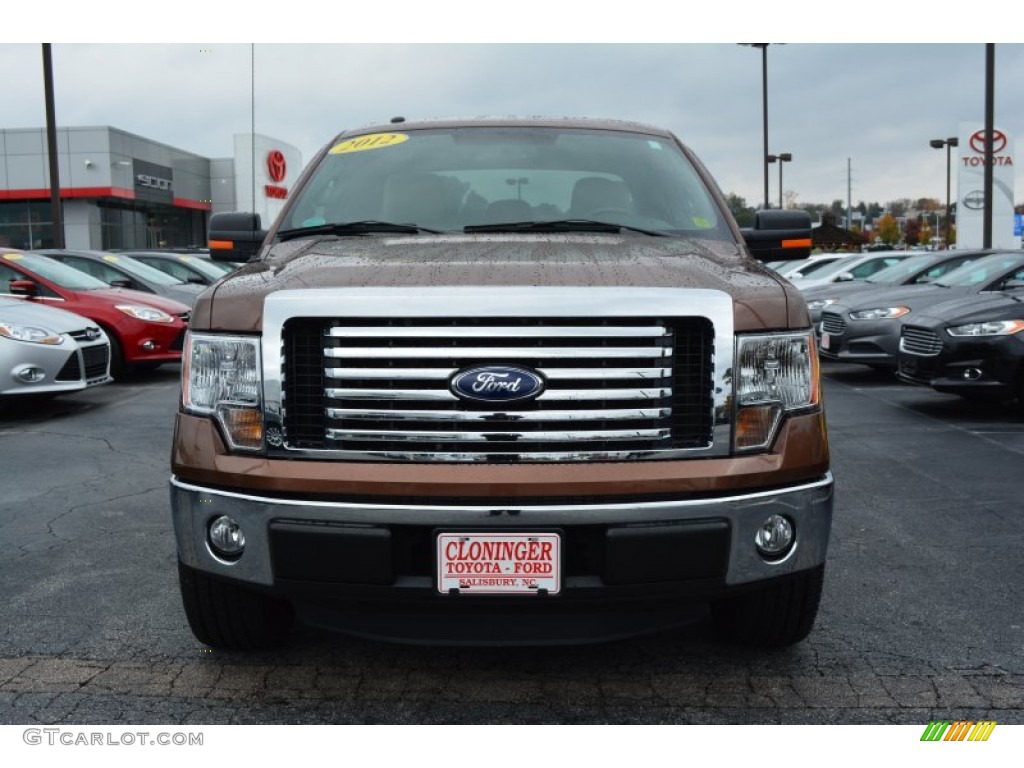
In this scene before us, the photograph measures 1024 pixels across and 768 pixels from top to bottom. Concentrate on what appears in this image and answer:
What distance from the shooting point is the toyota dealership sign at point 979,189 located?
27078mm

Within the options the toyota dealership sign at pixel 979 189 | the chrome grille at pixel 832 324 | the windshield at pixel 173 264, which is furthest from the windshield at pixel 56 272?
the toyota dealership sign at pixel 979 189

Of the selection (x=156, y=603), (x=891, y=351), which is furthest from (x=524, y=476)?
(x=891, y=351)

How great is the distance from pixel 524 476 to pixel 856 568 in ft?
7.58

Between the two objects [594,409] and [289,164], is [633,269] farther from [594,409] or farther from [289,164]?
[289,164]

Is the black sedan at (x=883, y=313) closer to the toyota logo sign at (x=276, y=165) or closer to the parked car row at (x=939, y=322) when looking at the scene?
the parked car row at (x=939, y=322)

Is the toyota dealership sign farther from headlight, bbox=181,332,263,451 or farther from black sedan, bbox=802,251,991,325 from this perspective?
headlight, bbox=181,332,263,451

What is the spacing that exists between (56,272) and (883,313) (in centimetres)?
930

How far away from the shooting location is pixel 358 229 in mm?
4031

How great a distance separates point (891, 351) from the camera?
37.6 ft

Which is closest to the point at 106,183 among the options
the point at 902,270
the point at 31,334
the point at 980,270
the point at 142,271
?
the point at 142,271

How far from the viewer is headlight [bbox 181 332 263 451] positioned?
2.97 metres

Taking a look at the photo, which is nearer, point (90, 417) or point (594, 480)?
point (594, 480)

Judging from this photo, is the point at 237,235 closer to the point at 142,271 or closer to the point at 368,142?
the point at 368,142
